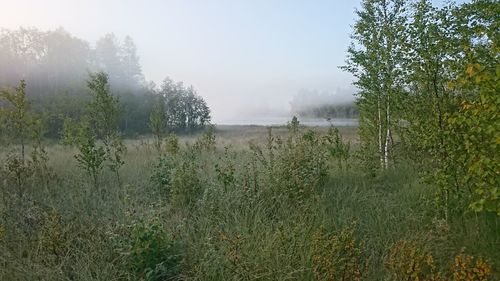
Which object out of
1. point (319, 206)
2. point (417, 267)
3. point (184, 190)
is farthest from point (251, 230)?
point (417, 267)

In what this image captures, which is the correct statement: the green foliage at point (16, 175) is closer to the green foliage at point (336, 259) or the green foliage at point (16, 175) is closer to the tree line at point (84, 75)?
the green foliage at point (336, 259)

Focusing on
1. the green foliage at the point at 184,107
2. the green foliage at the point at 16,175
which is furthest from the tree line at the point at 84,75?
the green foliage at the point at 16,175

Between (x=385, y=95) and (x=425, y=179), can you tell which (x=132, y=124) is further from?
(x=425, y=179)

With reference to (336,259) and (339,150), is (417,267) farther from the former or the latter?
(339,150)

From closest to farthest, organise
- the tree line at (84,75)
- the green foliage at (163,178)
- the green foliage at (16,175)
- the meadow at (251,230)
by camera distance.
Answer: the meadow at (251,230)
the green foliage at (16,175)
the green foliage at (163,178)
the tree line at (84,75)

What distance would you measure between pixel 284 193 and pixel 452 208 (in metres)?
2.36

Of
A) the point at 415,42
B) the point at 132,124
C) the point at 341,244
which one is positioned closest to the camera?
the point at 341,244

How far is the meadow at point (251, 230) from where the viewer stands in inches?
123

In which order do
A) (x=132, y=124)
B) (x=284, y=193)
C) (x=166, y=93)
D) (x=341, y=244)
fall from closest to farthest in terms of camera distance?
(x=341, y=244) → (x=284, y=193) → (x=132, y=124) → (x=166, y=93)

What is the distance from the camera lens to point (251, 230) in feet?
13.4

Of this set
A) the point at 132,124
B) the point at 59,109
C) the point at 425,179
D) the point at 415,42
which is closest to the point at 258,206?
the point at 425,179

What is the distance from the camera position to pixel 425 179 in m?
4.21

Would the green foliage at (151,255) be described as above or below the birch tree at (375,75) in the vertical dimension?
below

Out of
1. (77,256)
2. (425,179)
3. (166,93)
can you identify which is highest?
(166,93)
